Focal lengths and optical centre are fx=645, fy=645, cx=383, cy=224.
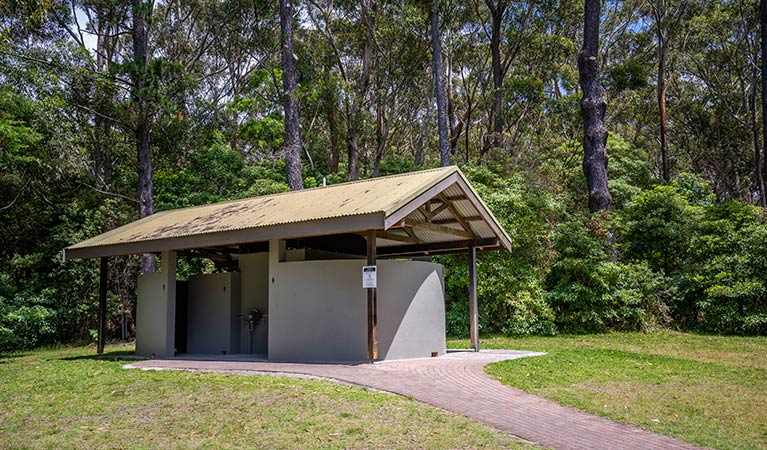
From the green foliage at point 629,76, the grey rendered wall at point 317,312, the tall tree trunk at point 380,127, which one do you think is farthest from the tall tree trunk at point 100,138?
the green foliage at point 629,76

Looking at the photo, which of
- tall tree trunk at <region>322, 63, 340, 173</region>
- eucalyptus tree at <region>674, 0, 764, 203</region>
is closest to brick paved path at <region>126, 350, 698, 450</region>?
tall tree trunk at <region>322, 63, 340, 173</region>

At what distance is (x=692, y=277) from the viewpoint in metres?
18.0

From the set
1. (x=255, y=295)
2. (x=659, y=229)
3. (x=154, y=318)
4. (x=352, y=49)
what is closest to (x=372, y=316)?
(x=255, y=295)

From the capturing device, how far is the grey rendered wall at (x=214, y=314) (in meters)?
14.6

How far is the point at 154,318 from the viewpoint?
568 inches

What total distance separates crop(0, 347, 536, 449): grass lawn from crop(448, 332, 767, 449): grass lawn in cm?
192

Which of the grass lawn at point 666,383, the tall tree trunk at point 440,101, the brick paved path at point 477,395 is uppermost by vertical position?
the tall tree trunk at point 440,101

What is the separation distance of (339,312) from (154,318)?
5.17 m

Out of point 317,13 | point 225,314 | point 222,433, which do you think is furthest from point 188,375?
point 317,13

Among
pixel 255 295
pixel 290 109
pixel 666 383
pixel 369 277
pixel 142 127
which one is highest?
pixel 290 109

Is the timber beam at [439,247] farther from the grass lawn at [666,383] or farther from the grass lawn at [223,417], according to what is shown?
the grass lawn at [223,417]

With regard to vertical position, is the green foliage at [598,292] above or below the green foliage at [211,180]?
below

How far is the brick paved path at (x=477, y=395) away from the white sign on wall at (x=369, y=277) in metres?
1.32

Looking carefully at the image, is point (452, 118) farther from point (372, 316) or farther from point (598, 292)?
point (372, 316)
